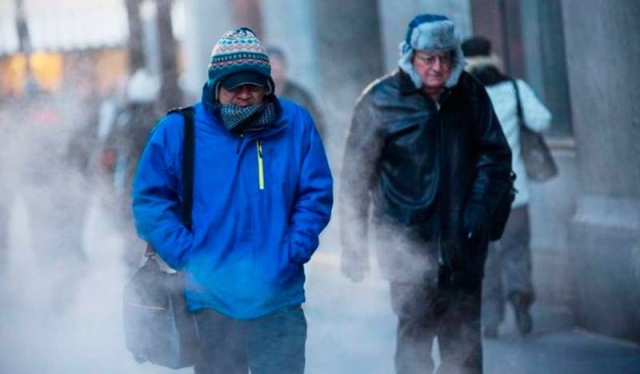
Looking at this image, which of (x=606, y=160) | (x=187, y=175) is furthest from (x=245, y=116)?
(x=606, y=160)

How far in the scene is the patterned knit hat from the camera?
5.09m

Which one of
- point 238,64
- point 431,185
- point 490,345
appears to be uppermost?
point 238,64

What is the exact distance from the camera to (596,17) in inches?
318

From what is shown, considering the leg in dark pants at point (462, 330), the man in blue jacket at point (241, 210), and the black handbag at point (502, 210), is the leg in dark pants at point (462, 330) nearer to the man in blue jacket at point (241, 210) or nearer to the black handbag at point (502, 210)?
the black handbag at point (502, 210)

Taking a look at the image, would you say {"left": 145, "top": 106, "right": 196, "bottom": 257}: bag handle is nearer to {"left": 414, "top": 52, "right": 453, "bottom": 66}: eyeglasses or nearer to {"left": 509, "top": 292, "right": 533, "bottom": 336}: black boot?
{"left": 414, "top": 52, "right": 453, "bottom": 66}: eyeglasses

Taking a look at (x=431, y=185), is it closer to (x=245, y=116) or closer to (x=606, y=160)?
(x=245, y=116)

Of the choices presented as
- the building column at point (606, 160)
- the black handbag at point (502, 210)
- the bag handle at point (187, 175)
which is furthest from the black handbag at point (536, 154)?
the bag handle at point (187, 175)

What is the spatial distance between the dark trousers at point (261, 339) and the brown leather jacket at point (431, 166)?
126 centimetres

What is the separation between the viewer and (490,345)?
8.32 m

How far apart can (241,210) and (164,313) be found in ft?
1.49

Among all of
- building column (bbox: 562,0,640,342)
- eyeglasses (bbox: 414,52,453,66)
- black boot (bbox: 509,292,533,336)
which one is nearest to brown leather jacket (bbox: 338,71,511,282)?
eyeglasses (bbox: 414,52,453,66)

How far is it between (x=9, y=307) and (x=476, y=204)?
5.11 metres

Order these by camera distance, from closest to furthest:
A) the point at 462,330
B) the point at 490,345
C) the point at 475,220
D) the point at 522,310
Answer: the point at 475,220 < the point at 462,330 < the point at 490,345 < the point at 522,310

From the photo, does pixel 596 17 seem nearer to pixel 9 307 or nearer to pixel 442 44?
pixel 442 44
